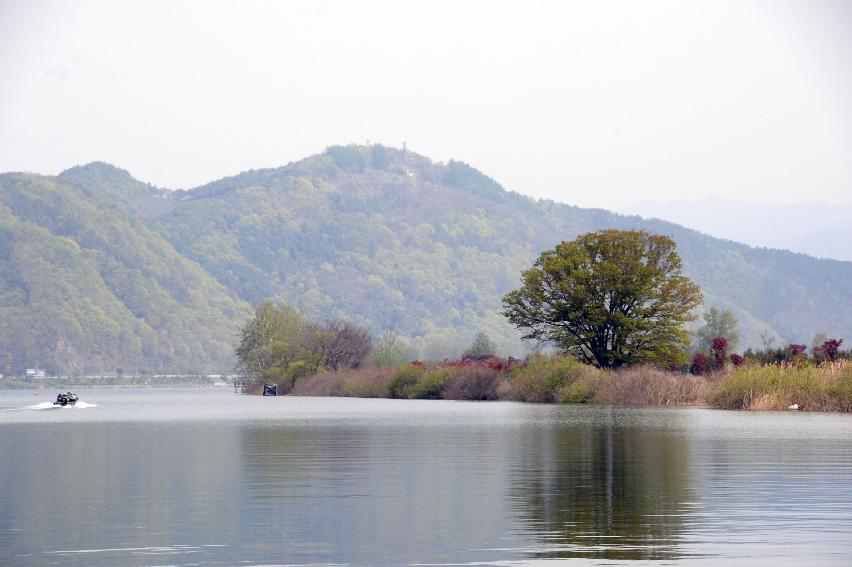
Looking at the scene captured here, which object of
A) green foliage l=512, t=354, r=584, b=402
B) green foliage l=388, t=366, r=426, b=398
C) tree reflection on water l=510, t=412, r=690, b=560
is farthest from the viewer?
green foliage l=388, t=366, r=426, b=398

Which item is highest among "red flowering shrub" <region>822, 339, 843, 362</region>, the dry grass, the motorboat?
"red flowering shrub" <region>822, 339, 843, 362</region>

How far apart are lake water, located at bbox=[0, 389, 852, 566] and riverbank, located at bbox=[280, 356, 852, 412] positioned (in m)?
14.3

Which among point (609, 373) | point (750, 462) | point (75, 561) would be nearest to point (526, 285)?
point (609, 373)

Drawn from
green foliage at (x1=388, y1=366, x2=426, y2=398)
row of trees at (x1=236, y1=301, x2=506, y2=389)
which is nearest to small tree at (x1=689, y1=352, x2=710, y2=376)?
green foliage at (x1=388, y1=366, x2=426, y2=398)

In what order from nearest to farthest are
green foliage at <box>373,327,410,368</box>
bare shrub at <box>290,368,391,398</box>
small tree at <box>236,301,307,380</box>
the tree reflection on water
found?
1. the tree reflection on water
2. bare shrub at <box>290,368,391,398</box>
3. green foliage at <box>373,327,410,368</box>
4. small tree at <box>236,301,307,380</box>

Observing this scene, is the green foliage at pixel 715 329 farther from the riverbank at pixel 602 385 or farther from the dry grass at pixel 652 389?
the dry grass at pixel 652 389

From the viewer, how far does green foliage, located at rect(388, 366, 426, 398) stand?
88969mm

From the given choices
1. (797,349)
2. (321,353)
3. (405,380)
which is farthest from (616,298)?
(321,353)

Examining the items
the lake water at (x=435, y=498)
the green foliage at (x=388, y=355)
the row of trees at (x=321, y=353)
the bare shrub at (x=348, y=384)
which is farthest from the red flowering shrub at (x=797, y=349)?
the green foliage at (x=388, y=355)

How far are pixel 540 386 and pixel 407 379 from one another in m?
18.2

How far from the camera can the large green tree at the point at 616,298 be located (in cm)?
7550

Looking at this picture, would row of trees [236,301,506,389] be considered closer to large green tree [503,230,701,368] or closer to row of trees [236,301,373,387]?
row of trees [236,301,373,387]

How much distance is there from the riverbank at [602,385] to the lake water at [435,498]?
1426 cm

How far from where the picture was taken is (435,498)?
71.3 ft
